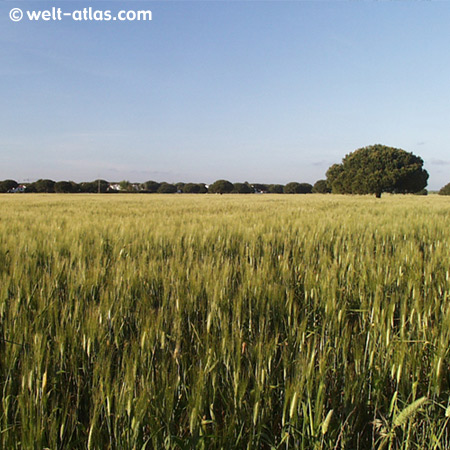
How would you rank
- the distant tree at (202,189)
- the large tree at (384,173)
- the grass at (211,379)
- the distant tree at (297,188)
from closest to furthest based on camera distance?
the grass at (211,379) < the large tree at (384,173) < the distant tree at (202,189) < the distant tree at (297,188)

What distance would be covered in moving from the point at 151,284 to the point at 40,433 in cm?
122

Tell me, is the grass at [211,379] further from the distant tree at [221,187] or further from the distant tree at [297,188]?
the distant tree at [297,188]

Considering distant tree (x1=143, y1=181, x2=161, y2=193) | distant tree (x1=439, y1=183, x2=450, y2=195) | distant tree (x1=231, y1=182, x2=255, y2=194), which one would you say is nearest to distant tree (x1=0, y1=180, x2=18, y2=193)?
distant tree (x1=143, y1=181, x2=161, y2=193)

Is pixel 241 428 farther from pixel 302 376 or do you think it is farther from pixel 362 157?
pixel 362 157

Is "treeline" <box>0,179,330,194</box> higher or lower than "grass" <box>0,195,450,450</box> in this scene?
higher

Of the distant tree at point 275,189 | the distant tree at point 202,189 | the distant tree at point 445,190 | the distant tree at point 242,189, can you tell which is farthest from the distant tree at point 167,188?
the distant tree at point 445,190

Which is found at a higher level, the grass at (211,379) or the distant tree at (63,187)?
the distant tree at (63,187)

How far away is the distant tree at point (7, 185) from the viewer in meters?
62.7

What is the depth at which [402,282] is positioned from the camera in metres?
2.21

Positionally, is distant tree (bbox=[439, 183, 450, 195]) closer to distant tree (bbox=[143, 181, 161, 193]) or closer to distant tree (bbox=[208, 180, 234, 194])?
distant tree (bbox=[208, 180, 234, 194])

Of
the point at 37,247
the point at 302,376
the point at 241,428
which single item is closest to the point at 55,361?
the point at 241,428

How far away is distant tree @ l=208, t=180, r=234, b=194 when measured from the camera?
232ft

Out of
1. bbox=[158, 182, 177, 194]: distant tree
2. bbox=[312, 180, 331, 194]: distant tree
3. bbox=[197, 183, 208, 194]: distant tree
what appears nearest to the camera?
bbox=[158, 182, 177, 194]: distant tree

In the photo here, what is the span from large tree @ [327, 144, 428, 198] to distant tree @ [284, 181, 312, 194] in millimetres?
40037
